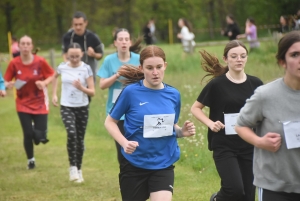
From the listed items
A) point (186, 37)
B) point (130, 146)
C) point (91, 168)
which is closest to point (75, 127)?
point (91, 168)

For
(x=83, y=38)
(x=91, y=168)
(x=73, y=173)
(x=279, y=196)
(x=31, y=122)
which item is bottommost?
(x=91, y=168)

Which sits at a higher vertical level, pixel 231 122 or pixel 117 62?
pixel 117 62

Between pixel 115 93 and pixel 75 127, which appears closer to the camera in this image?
pixel 115 93

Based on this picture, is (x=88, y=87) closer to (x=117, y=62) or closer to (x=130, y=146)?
(x=117, y=62)

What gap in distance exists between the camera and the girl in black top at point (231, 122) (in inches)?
250

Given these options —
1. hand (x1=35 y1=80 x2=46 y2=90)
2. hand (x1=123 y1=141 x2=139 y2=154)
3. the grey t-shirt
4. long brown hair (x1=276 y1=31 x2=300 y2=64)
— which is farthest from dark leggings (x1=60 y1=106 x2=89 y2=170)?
long brown hair (x1=276 y1=31 x2=300 y2=64)

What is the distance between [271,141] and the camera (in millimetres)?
4293

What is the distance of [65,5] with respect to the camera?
62.1 m

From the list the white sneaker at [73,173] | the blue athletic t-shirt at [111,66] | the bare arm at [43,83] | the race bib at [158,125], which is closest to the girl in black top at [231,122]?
the race bib at [158,125]

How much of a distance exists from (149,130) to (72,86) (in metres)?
3.74

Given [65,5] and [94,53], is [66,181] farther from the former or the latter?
[65,5]

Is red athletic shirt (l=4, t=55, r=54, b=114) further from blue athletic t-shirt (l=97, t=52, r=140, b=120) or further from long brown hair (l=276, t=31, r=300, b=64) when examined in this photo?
long brown hair (l=276, t=31, r=300, b=64)

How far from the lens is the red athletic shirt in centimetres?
1040

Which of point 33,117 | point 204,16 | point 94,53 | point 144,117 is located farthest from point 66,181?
point 204,16
